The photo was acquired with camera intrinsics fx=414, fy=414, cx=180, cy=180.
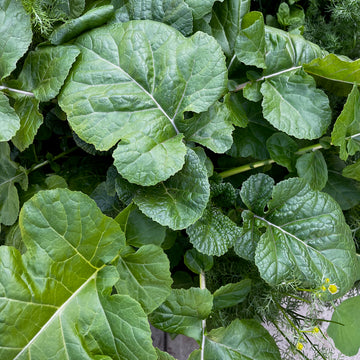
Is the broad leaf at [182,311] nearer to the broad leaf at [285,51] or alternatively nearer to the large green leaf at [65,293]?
the large green leaf at [65,293]

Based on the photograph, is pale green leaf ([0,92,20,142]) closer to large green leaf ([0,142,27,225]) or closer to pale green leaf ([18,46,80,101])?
pale green leaf ([18,46,80,101])

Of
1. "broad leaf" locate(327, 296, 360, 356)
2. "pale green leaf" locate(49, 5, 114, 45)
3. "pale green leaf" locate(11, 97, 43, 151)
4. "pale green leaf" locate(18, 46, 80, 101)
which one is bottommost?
"broad leaf" locate(327, 296, 360, 356)

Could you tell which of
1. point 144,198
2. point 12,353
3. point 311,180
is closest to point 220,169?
point 311,180

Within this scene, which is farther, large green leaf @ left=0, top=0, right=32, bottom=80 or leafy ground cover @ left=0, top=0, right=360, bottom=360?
large green leaf @ left=0, top=0, right=32, bottom=80

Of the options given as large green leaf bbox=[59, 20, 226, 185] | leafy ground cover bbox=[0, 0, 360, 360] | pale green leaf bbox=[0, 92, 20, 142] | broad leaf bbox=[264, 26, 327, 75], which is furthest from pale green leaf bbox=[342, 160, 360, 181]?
pale green leaf bbox=[0, 92, 20, 142]

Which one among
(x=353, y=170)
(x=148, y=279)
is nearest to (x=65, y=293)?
(x=148, y=279)

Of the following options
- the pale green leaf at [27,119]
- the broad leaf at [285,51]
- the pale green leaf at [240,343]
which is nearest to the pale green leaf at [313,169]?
the broad leaf at [285,51]

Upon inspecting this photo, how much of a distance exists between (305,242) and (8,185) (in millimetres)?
724

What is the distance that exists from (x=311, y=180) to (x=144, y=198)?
429 mm

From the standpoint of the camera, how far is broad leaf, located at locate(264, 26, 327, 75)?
95 centimetres

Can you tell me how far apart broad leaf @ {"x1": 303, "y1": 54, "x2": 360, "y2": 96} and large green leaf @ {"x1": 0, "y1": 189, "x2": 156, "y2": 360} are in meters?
0.57

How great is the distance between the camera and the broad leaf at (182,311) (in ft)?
2.89

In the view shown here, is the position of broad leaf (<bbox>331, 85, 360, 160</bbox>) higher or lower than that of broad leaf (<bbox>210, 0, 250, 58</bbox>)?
lower

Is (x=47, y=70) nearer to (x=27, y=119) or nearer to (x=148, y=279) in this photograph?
(x=27, y=119)
